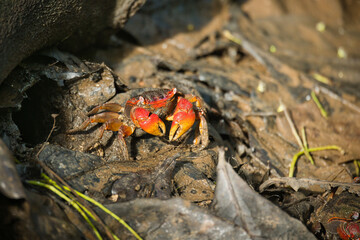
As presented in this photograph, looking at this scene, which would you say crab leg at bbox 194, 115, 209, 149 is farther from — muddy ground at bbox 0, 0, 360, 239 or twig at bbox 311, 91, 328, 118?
twig at bbox 311, 91, 328, 118

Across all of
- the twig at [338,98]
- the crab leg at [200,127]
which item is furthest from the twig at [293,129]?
the crab leg at [200,127]

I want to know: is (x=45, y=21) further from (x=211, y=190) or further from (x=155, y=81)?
(x=211, y=190)

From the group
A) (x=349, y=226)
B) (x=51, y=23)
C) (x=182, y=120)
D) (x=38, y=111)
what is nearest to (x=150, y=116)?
(x=182, y=120)

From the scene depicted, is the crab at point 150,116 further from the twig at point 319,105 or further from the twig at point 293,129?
the twig at point 319,105

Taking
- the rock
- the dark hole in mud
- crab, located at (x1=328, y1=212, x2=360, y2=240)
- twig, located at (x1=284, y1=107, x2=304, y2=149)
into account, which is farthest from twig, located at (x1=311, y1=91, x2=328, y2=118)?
the dark hole in mud

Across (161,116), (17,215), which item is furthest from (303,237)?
(17,215)

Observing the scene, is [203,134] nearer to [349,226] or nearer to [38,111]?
[349,226]
